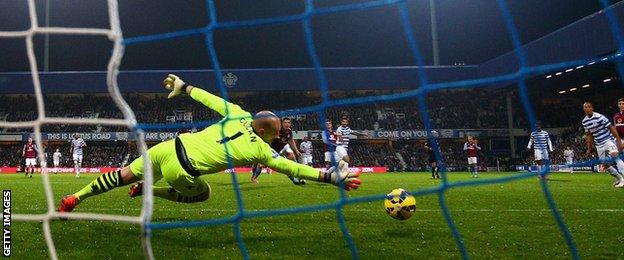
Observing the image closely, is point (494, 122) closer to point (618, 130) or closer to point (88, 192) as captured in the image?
point (618, 130)

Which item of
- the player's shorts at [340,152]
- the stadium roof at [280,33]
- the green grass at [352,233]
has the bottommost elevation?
the green grass at [352,233]

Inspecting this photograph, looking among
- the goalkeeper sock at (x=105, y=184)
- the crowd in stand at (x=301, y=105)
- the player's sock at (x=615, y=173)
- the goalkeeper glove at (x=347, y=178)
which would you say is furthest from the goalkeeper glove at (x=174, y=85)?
the crowd in stand at (x=301, y=105)

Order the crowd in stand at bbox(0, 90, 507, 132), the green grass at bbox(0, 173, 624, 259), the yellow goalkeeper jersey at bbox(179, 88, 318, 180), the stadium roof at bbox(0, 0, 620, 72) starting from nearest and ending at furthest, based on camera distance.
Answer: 1. the green grass at bbox(0, 173, 624, 259)
2. the yellow goalkeeper jersey at bbox(179, 88, 318, 180)
3. the stadium roof at bbox(0, 0, 620, 72)
4. the crowd in stand at bbox(0, 90, 507, 132)

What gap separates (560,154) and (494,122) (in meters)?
5.84

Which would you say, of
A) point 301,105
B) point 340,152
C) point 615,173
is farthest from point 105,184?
point 301,105

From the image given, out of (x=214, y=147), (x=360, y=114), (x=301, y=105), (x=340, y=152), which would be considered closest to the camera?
(x=214, y=147)

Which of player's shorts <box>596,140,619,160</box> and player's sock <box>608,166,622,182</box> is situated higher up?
player's shorts <box>596,140,619,160</box>

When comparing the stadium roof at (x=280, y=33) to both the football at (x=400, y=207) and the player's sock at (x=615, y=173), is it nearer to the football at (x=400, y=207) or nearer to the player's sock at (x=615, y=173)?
the player's sock at (x=615, y=173)

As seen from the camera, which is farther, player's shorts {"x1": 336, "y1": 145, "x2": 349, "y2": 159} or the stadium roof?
the stadium roof

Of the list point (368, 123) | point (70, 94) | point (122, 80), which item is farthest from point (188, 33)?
point (70, 94)

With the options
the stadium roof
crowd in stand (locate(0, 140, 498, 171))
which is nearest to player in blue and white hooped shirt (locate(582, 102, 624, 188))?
the stadium roof

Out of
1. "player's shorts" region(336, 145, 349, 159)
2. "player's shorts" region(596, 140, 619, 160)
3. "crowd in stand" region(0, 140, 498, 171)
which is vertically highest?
"crowd in stand" region(0, 140, 498, 171)

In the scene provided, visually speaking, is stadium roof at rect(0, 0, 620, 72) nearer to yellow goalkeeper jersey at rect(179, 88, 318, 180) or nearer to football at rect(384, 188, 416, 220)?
football at rect(384, 188, 416, 220)

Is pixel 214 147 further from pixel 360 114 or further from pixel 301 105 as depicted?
pixel 301 105
